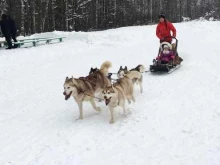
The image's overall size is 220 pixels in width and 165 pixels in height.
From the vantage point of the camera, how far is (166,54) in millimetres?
10547

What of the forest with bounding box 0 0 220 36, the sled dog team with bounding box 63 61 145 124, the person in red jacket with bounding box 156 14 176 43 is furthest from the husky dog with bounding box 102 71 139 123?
the forest with bounding box 0 0 220 36

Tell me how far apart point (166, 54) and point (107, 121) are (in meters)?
4.72

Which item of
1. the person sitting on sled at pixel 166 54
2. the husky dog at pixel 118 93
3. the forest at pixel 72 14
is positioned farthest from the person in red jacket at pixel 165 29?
the forest at pixel 72 14

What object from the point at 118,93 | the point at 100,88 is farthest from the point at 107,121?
the point at 100,88

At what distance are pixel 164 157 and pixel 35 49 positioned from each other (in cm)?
1182

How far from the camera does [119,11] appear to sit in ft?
131

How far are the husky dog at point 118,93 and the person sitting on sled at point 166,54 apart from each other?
3150 mm

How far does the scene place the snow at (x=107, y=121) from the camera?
16.6 feet

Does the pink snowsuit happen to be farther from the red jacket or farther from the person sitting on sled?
the red jacket

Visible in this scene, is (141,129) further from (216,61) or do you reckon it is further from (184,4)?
(184,4)

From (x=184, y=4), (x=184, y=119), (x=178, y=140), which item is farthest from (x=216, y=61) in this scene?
(x=184, y=4)

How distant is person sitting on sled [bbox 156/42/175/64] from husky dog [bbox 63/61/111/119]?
3.29 m

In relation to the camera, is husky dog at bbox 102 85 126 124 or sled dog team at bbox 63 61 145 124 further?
sled dog team at bbox 63 61 145 124

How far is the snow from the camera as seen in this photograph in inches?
200
